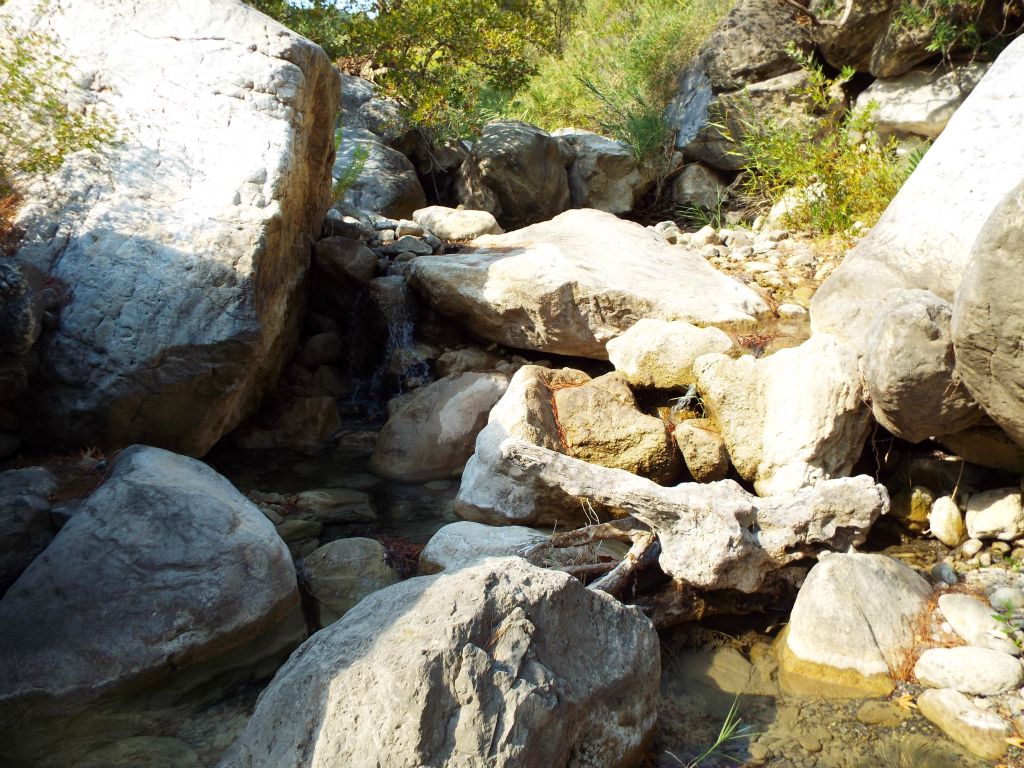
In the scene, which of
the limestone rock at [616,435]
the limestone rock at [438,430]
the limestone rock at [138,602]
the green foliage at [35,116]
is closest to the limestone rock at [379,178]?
the green foliage at [35,116]

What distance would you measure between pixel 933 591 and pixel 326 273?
582cm

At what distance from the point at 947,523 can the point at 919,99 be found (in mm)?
5458

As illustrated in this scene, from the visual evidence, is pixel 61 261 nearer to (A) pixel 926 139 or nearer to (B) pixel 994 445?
(B) pixel 994 445

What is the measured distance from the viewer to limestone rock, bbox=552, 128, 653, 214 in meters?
11.2

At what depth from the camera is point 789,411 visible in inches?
194

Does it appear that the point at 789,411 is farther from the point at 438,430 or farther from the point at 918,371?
Answer: the point at 438,430

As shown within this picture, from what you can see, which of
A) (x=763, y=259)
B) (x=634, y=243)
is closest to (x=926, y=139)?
(x=763, y=259)

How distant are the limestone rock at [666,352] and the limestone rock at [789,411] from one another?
25 centimetres

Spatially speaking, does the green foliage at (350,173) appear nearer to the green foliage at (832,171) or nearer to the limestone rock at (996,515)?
the green foliage at (832,171)

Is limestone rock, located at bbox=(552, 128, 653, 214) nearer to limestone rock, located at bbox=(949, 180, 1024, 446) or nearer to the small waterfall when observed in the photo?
the small waterfall

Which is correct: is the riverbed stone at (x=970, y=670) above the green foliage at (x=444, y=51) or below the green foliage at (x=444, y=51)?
below

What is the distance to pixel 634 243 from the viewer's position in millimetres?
7680

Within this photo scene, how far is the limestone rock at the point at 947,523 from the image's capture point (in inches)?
177

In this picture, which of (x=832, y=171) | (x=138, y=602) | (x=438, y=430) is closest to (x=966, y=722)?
(x=138, y=602)
